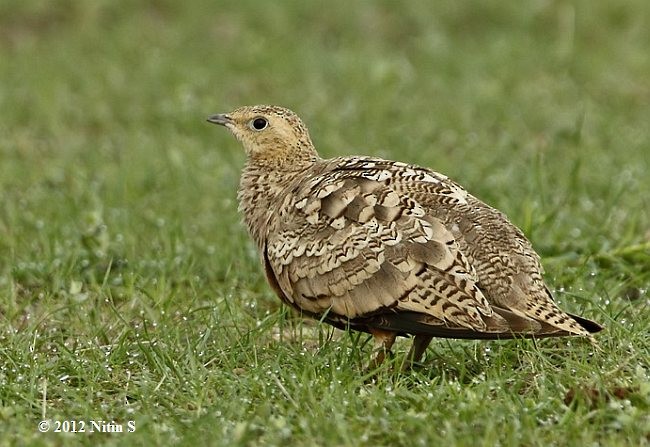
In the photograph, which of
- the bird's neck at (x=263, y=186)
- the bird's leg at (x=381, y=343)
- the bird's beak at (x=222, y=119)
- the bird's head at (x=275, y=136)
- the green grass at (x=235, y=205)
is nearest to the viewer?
the green grass at (x=235, y=205)

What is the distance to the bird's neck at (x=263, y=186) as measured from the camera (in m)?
6.23

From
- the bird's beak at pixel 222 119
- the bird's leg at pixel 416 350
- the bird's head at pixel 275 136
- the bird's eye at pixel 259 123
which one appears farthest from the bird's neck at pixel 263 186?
the bird's leg at pixel 416 350

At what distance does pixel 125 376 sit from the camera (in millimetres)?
5621

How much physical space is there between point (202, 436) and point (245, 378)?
62 centimetres

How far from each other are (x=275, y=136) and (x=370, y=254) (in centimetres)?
132

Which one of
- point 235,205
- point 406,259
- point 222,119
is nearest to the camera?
point 406,259

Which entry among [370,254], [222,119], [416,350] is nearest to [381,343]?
[416,350]

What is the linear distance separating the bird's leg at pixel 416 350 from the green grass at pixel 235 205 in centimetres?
18

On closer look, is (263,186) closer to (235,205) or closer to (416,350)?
(416,350)

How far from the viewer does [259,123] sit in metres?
6.64

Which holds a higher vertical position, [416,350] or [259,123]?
[259,123]

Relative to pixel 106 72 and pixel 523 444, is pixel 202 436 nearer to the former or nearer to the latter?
pixel 523 444

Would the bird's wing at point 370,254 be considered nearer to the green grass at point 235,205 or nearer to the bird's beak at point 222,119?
the green grass at point 235,205

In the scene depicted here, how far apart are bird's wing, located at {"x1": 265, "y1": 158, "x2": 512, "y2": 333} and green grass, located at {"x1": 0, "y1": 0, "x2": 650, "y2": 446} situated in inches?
11.1
